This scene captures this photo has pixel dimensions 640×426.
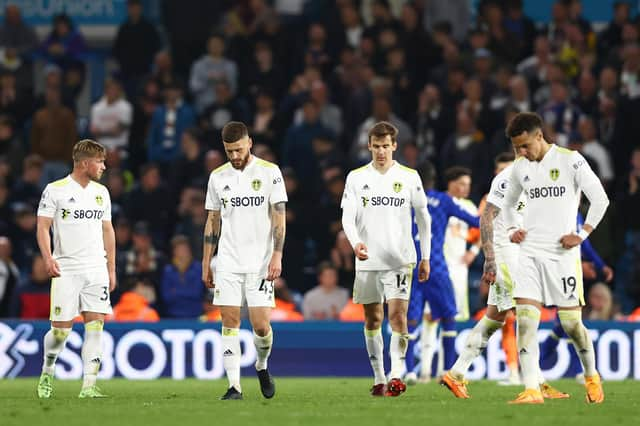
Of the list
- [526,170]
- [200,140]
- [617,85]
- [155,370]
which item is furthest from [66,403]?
[617,85]

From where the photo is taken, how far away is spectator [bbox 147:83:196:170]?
23984mm

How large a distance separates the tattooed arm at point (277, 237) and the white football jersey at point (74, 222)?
70.5 inches

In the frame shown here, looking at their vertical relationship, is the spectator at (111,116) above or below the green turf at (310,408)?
above

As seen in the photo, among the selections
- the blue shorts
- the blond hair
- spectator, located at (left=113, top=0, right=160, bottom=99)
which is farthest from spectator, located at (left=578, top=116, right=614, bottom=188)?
the blond hair

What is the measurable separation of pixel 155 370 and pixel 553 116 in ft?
24.1

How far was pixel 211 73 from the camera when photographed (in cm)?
2475

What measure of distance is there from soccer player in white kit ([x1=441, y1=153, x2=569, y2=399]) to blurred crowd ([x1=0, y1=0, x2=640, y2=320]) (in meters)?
5.17

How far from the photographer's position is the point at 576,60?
2375 cm

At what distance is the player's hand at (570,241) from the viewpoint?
12.4m

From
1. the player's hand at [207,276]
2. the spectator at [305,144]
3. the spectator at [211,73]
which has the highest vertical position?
the spectator at [211,73]

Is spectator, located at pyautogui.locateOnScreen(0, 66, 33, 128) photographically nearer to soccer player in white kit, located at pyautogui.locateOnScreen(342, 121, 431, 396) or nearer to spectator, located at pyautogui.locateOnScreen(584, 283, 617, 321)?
spectator, located at pyautogui.locateOnScreen(584, 283, 617, 321)

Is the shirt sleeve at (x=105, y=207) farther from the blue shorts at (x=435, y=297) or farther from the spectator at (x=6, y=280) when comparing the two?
the spectator at (x=6, y=280)

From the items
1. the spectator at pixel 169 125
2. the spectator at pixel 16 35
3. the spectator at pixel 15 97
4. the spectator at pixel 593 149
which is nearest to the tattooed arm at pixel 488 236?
the spectator at pixel 593 149

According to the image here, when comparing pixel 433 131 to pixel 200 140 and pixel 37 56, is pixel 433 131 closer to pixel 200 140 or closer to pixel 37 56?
pixel 200 140
